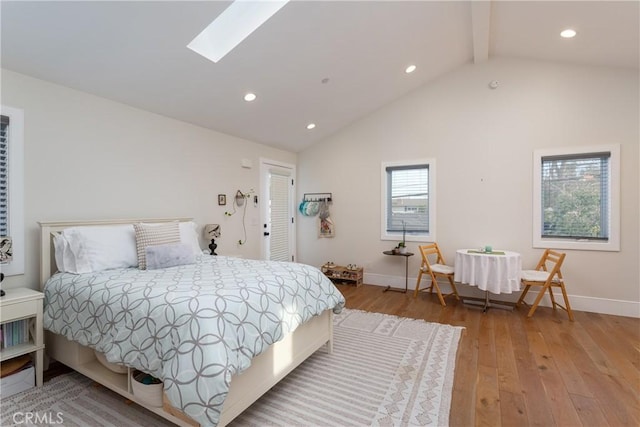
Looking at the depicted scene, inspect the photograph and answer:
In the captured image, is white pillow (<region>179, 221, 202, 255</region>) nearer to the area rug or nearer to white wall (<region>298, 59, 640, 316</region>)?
the area rug

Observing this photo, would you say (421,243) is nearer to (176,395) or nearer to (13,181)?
(176,395)

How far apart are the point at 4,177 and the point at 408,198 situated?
4.58 meters

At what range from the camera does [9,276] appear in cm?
242

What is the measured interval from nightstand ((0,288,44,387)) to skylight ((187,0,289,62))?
2278 mm

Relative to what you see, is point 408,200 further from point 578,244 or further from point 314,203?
point 578,244

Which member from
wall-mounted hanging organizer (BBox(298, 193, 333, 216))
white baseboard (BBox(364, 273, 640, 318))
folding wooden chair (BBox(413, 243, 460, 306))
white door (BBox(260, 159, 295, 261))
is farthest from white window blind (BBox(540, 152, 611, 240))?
white door (BBox(260, 159, 295, 261))

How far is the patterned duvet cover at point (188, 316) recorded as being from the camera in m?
1.50

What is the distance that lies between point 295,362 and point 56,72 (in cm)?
299

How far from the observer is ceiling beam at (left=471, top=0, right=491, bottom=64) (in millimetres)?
2986

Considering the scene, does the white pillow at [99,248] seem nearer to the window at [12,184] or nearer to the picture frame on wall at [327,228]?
the window at [12,184]

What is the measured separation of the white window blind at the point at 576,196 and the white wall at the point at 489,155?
18cm

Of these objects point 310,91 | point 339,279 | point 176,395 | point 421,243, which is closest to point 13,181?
point 176,395

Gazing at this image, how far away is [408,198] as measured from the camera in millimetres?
4977

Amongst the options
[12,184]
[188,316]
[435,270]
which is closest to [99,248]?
[12,184]
